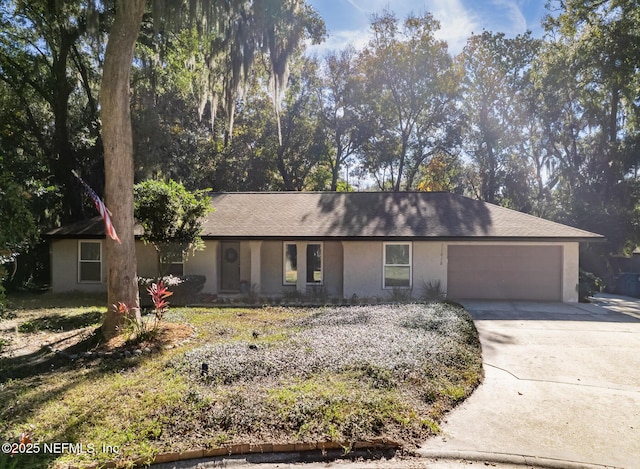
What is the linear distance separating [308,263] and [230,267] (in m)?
2.94

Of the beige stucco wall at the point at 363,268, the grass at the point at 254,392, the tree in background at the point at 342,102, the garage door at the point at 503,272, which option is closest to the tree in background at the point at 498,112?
the tree in background at the point at 342,102

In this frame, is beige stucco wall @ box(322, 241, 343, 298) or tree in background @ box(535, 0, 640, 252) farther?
tree in background @ box(535, 0, 640, 252)

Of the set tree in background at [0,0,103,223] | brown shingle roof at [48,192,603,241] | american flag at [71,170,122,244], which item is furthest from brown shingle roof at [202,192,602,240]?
tree in background at [0,0,103,223]

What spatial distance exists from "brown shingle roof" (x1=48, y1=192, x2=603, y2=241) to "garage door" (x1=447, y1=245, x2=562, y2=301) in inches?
37.3

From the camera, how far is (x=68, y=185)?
1847 cm

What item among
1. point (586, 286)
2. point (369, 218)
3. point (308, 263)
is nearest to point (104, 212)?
point (308, 263)

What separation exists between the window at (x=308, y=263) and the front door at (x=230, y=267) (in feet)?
5.95

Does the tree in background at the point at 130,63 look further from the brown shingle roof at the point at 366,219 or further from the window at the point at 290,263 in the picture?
the window at the point at 290,263

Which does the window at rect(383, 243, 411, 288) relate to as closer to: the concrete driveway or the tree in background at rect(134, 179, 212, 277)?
the concrete driveway

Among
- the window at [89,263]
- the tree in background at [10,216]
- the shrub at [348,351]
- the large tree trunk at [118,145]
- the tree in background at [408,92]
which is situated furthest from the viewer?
the tree in background at [408,92]

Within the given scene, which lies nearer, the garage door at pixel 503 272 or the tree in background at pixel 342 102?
the garage door at pixel 503 272

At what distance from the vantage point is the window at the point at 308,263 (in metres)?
14.4

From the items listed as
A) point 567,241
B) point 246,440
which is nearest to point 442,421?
point 246,440

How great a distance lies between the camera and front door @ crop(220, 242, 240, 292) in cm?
1482
